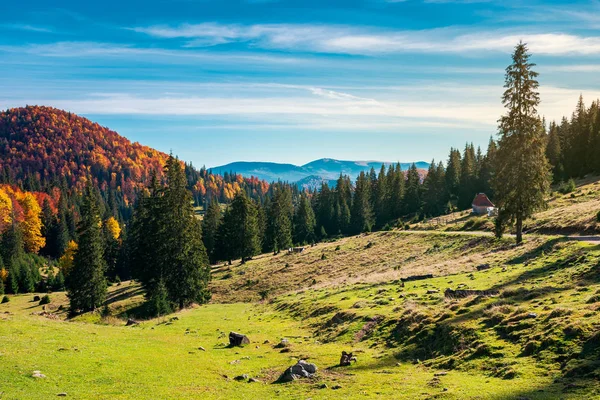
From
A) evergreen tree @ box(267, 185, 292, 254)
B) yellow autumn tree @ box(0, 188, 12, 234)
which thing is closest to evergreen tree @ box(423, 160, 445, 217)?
evergreen tree @ box(267, 185, 292, 254)

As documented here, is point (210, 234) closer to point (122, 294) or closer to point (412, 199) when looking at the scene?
point (122, 294)

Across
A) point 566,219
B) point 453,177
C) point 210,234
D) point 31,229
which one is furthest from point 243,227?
point 31,229

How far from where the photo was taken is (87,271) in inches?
2106

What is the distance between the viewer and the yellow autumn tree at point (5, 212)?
114 m

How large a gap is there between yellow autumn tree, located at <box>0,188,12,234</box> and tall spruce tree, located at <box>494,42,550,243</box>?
407 feet

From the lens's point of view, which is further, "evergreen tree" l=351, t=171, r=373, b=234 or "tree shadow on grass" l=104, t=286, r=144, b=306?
"evergreen tree" l=351, t=171, r=373, b=234

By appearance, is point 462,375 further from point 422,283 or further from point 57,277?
point 57,277

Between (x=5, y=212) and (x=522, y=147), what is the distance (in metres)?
129

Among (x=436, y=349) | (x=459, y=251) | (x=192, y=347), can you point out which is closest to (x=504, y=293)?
(x=436, y=349)

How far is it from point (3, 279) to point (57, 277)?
391 inches

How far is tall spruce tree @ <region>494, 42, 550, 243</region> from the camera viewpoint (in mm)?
42875

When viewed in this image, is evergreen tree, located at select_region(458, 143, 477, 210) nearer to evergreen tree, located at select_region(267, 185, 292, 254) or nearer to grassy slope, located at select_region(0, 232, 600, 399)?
evergreen tree, located at select_region(267, 185, 292, 254)

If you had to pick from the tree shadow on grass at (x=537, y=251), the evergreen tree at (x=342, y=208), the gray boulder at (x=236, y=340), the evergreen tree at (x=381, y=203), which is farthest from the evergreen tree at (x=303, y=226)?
the gray boulder at (x=236, y=340)

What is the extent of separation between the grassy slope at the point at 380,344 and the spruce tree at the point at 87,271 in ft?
45.1
